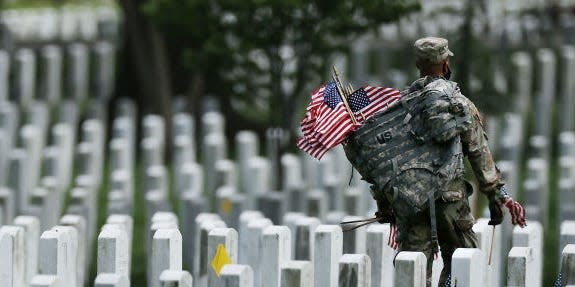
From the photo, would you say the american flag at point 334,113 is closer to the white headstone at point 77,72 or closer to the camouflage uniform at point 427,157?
the camouflage uniform at point 427,157

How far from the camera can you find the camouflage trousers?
26.5ft

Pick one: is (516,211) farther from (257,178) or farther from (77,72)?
(77,72)

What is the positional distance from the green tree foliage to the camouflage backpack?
4234 millimetres

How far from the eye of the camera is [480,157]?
26.4ft

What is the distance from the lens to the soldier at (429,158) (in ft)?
26.0

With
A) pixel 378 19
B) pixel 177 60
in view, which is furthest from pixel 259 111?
pixel 378 19

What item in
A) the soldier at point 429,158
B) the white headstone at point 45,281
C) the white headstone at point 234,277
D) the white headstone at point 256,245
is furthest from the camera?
the white headstone at point 256,245

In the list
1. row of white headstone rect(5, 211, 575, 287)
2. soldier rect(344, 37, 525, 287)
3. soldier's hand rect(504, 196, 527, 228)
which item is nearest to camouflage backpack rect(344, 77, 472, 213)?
soldier rect(344, 37, 525, 287)

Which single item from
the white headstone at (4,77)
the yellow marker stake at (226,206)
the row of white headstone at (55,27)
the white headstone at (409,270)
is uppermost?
the row of white headstone at (55,27)

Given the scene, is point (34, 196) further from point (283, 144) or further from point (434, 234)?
point (434, 234)

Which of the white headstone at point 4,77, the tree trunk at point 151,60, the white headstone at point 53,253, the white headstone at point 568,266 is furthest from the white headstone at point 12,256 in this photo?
the tree trunk at point 151,60

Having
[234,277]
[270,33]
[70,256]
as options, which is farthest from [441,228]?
[270,33]

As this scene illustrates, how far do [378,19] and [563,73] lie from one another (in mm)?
4621

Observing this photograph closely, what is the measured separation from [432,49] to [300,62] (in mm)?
4972
